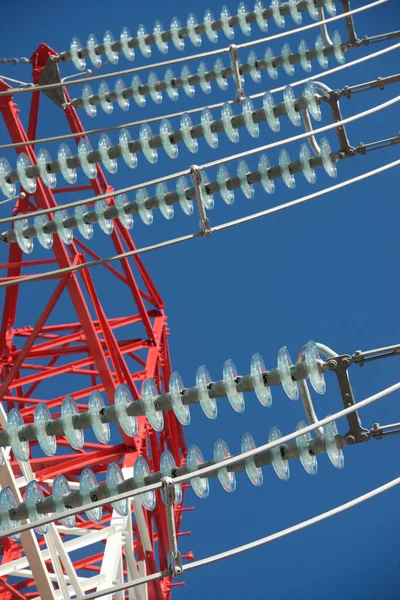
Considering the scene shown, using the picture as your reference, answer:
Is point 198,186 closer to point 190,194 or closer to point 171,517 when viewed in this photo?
point 190,194

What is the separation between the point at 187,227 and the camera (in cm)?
2708

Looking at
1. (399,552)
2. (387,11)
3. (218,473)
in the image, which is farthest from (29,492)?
(387,11)

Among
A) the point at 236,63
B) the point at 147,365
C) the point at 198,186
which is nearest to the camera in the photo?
the point at 198,186

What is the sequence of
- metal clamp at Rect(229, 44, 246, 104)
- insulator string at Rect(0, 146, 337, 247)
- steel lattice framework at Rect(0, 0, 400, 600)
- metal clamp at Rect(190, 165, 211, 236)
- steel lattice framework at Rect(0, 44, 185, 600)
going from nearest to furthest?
1. steel lattice framework at Rect(0, 0, 400, 600)
2. metal clamp at Rect(190, 165, 211, 236)
3. insulator string at Rect(0, 146, 337, 247)
4. steel lattice framework at Rect(0, 44, 185, 600)
5. metal clamp at Rect(229, 44, 246, 104)

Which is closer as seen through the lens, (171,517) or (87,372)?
(171,517)

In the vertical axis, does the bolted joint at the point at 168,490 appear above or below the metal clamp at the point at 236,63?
below

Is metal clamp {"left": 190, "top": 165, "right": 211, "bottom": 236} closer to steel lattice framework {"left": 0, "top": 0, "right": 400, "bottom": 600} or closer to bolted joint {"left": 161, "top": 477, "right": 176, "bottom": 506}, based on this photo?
steel lattice framework {"left": 0, "top": 0, "right": 400, "bottom": 600}

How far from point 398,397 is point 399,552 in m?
3.53

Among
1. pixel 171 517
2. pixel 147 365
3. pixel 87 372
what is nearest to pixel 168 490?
pixel 171 517

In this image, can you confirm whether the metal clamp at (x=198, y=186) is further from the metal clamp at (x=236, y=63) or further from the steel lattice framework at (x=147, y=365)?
the metal clamp at (x=236, y=63)

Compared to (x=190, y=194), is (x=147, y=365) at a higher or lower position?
lower

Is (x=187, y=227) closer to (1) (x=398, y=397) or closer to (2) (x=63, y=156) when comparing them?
(1) (x=398, y=397)

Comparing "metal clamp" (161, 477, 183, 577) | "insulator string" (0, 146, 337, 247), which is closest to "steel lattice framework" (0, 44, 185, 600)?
"insulator string" (0, 146, 337, 247)

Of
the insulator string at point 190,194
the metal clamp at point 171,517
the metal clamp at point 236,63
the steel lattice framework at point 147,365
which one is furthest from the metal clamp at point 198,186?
the metal clamp at point 236,63
